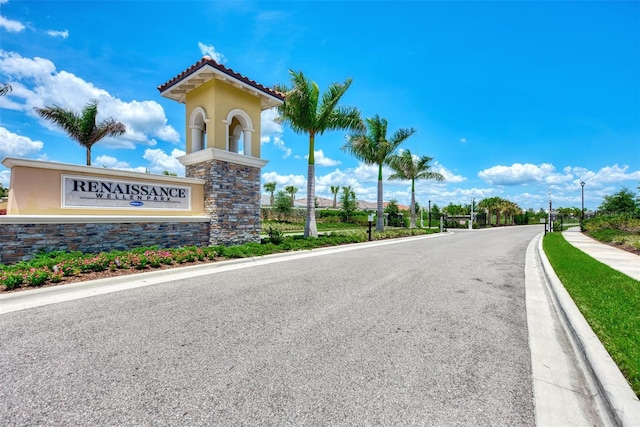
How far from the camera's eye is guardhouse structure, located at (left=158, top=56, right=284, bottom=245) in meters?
11.0

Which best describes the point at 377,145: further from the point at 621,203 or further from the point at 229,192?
the point at 621,203

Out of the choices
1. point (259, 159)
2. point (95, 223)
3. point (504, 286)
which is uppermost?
point (259, 159)

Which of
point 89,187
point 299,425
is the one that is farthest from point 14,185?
point 299,425

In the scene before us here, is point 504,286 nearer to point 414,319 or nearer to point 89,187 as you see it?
point 414,319

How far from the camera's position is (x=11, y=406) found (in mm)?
2430

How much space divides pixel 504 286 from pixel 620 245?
13.5m

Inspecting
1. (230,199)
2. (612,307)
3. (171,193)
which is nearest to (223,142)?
(230,199)

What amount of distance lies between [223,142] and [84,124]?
1242 centimetres

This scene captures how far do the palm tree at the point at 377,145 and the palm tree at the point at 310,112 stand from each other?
640 centimetres

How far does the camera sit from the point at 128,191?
30.8ft

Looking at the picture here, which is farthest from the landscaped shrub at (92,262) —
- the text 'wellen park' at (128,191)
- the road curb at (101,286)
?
the text 'wellen park' at (128,191)

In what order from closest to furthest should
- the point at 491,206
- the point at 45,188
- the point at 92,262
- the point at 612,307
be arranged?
the point at 612,307 → the point at 92,262 → the point at 45,188 → the point at 491,206

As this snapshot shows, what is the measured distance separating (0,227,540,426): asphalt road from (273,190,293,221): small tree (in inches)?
1093

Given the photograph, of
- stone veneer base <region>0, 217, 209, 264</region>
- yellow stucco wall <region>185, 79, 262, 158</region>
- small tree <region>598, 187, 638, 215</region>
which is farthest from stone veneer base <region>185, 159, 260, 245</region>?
small tree <region>598, 187, 638, 215</region>
